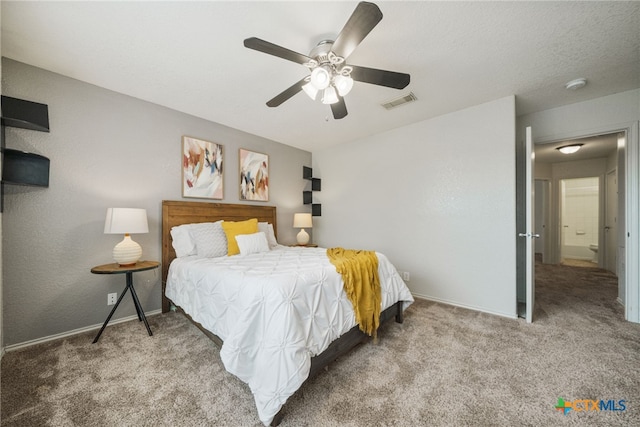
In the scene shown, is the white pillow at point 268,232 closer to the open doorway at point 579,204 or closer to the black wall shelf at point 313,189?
the black wall shelf at point 313,189

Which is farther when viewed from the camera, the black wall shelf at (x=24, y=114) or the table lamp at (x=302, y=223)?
the table lamp at (x=302, y=223)

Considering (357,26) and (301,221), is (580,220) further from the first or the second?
(357,26)

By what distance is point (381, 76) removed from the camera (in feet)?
5.68

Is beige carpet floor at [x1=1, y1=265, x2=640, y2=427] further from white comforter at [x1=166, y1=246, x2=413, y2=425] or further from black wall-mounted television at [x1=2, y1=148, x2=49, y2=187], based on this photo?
black wall-mounted television at [x1=2, y1=148, x2=49, y2=187]

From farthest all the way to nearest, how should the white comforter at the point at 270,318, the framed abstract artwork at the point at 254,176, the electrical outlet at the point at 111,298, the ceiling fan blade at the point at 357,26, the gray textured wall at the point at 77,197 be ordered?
the framed abstract artwork at the point at 254,176 → the electrical outlet at the point at 111,298 → the gray textured wall at the point at 77,197 → the white comforter at the point at 270,318 → the ceiling fan blade at the point at 357,26

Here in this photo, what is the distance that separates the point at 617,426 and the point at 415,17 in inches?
108

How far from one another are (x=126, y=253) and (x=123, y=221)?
0.31 meters

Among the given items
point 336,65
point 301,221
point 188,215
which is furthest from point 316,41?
point 301,221

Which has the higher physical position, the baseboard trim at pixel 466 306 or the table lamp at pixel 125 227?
the table lamp at pixel 125 227

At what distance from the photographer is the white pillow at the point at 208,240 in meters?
2.75

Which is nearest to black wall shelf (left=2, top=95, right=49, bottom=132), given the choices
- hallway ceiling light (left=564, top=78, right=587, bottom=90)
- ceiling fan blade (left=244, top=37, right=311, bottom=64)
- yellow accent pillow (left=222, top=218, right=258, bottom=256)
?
yellow accent pillow (left=222, top=218, right=258, bottom=256)

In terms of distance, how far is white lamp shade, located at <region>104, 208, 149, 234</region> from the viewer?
2205 millimetres

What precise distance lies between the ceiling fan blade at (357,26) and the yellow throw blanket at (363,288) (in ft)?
5.23

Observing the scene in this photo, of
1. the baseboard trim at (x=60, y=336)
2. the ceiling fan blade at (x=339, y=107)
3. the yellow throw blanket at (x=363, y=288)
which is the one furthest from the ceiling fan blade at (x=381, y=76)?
the baseboard trim at (x=60, y=336)
